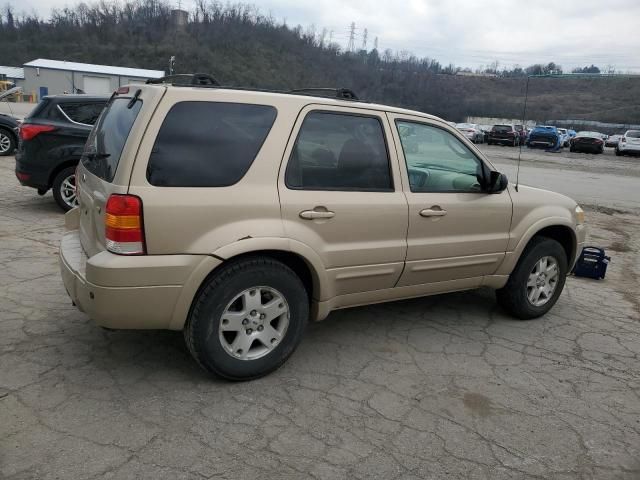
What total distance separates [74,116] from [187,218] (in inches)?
225

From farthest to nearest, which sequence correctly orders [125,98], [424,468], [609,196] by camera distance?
[609,196] → [125,98] → [424,468]

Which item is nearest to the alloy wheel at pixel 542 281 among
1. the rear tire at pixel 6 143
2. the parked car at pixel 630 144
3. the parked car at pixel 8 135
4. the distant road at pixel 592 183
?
the distant road at pixel 592 183

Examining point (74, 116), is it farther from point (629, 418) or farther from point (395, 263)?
point (629, 418)

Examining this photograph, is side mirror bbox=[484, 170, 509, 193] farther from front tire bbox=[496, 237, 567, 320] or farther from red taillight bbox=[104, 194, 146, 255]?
red taillight bbox=[104, 194, 146, 255]

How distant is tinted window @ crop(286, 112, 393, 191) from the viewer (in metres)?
3.47

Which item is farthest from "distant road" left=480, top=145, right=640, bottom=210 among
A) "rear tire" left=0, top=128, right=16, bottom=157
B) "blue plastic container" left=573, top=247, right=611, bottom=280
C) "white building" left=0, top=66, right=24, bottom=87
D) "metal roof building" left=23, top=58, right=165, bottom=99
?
"white building" left=0, top=66, right=24, bottom=87

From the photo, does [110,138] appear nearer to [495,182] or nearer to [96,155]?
[96,155]

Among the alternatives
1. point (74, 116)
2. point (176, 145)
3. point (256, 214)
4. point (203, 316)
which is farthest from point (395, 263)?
point (74, 116)

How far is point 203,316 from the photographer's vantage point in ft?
10.3

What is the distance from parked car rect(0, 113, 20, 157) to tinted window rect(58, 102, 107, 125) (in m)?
7.17

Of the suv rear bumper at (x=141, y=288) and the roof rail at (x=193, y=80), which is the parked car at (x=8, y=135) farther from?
the suv rear bumper at (x=141, y=288)

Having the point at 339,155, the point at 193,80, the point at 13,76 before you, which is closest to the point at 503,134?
the point at 339,155

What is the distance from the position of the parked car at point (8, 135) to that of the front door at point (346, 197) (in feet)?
42.0

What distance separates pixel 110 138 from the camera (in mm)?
3406
